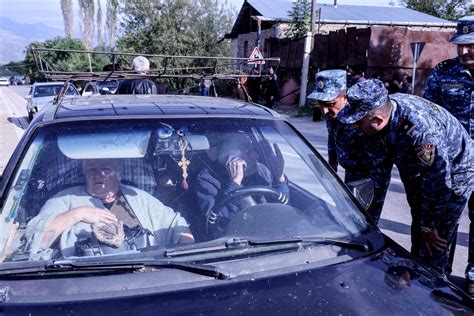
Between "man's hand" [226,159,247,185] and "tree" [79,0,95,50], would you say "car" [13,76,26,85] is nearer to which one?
"tree" [79,0,95,50]

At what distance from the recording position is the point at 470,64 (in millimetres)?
3609

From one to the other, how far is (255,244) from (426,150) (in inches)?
50.5

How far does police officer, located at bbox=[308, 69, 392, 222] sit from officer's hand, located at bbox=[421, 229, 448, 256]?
515mm

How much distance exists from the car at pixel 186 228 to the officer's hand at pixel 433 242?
0.88 meters

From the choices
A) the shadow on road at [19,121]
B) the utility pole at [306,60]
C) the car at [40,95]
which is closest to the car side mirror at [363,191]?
the car at [40,95]

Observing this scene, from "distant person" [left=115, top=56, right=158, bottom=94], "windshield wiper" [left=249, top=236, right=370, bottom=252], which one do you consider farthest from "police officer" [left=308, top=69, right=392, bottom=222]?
"distant person" [left=115, top=56, right=158, bottom=94]

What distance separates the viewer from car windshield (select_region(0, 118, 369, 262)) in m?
2.20

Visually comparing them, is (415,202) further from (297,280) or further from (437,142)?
(297,280)

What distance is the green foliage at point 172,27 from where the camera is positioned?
32.0 metres

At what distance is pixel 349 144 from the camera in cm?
360

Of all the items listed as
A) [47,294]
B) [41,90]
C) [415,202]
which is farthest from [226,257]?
[41,90]

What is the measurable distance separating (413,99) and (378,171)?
63 centimetres

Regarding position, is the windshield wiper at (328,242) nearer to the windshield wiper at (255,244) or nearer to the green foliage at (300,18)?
the windshield wiper at (255,244)

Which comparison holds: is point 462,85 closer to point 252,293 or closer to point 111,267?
point 252,293
